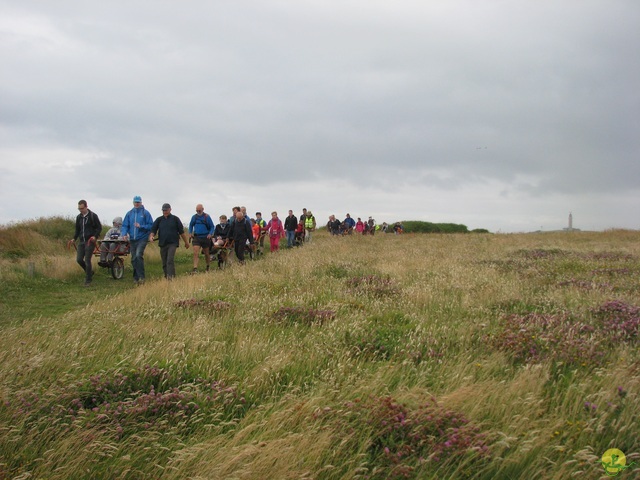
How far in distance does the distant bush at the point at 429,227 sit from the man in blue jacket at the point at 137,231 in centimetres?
5165

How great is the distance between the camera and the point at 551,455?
3.48 metres

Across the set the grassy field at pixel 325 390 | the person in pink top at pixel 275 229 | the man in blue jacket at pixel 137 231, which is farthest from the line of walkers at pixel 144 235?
the grassy field at pixel 325 390

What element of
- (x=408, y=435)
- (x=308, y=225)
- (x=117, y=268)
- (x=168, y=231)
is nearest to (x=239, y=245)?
(x=168, y=231)

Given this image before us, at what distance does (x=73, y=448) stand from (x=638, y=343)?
5.75m

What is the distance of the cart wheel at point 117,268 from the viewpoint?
16188 mm

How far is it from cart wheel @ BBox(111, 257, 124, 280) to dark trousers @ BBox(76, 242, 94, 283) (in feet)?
3.70

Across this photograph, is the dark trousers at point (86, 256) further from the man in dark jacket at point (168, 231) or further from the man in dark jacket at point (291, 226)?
the man in dark jacket at point (291, 226)

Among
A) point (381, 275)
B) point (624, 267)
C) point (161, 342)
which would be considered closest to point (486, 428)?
point (161, 342)

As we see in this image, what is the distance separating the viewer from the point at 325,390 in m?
4.42

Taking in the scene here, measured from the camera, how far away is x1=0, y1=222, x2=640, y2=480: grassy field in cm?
341

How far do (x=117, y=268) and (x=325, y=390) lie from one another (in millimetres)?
13597

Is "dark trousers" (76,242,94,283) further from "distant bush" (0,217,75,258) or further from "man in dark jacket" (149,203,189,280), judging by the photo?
"distant bush" (0,217,75,258)

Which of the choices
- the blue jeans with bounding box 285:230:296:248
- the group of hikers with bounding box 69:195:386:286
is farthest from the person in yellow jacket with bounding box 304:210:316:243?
the group of hikers with bounding box 69:195:386:286

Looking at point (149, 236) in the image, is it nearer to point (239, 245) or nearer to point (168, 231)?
point (168, 231)
